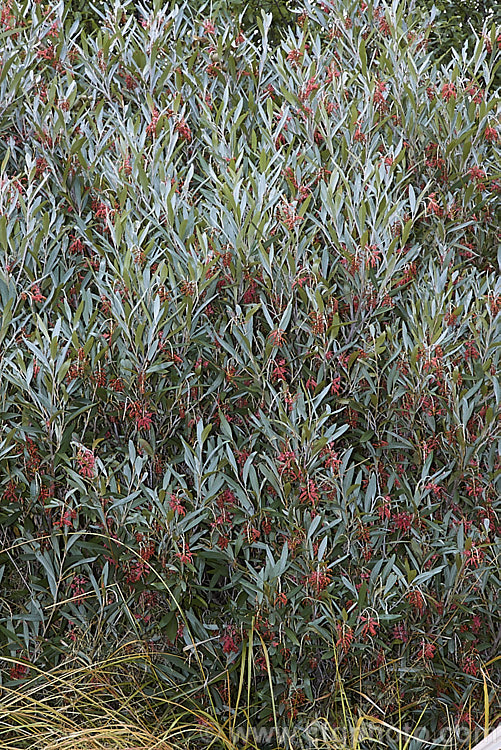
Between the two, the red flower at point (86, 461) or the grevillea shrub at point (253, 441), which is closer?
the red flower at point (86, 461)

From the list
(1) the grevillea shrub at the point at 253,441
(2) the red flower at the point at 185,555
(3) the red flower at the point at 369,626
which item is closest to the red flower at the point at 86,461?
(1) the grevillea shrub at the point at 253,441

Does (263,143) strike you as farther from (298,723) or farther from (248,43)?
(298,723)

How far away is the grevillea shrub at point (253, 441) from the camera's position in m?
2.63

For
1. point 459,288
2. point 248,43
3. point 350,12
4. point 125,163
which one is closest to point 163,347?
point 125,163

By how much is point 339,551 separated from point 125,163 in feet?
5.73

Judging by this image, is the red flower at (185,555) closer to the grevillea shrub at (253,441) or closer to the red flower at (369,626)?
the grevillea shrub at (253,441)

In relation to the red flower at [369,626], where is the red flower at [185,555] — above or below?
above

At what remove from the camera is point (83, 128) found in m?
3.38

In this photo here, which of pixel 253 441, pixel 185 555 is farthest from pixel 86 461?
pixel 253 441

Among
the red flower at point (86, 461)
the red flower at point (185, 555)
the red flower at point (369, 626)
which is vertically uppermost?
the red flower at point (86, 461)

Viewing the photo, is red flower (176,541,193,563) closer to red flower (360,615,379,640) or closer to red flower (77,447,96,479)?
red flower (77,447,96,479)

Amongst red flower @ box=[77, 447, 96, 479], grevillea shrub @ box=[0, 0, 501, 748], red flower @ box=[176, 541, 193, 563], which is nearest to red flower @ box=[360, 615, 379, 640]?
grevillea shrub @ box=[0, 0, 501, 748]

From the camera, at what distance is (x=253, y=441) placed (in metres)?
2.77

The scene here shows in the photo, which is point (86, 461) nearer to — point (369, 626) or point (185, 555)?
point (185, 555)
